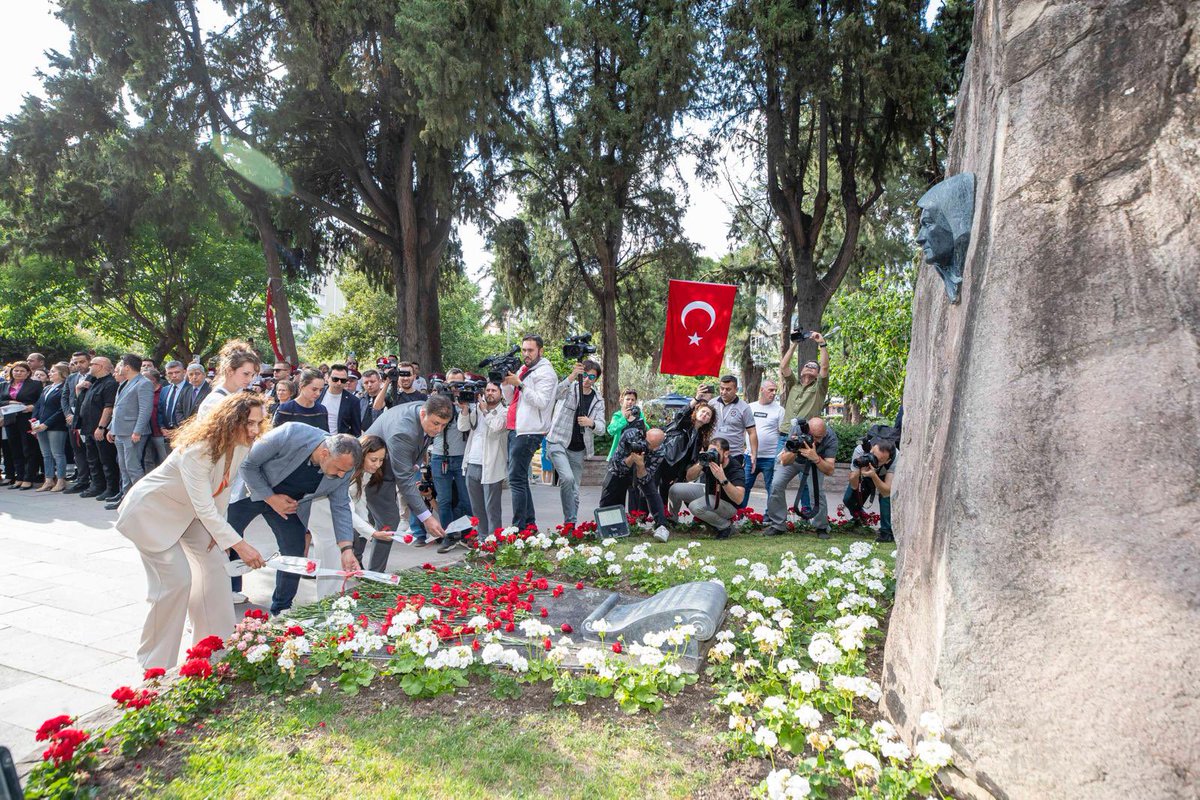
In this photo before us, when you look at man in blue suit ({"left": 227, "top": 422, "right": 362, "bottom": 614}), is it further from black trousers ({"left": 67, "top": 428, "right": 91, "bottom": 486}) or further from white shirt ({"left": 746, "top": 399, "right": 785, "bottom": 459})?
black trousers ({"left": 67, "top": 428, "right": 91, "bottom": 486})

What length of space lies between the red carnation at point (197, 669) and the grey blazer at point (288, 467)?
131 cm

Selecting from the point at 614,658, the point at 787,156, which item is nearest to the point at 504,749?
the point at 614,658

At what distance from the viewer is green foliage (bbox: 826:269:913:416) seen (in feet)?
47.3

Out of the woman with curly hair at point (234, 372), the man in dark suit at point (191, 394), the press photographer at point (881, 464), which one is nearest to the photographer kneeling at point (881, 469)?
the press photographer at point (881, 464)

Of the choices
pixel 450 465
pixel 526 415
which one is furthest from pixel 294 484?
pixel 450 465

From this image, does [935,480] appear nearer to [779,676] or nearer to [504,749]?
[779,676]

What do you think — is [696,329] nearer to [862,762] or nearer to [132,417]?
[132,417]

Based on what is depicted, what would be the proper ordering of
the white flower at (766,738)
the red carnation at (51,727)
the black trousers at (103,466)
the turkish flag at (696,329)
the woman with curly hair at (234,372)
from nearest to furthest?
the red carnation at (51,727), the white flower at (766,738), the woman with curly hair at (234,372), the black trousers at (103,466), the turkish flag at (696,329)

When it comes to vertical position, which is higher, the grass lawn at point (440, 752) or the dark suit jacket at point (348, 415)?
the dark suit jacket at point (348, 415)

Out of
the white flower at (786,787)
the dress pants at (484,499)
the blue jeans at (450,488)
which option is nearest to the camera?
the white flower at (786,787)

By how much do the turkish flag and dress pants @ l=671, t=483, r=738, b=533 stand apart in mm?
3622

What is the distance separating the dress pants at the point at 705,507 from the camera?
7902 mm

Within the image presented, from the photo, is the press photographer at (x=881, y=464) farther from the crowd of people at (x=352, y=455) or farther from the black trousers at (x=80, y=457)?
the black trousers at (x=80, y=457)

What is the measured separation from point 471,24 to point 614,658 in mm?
11490
